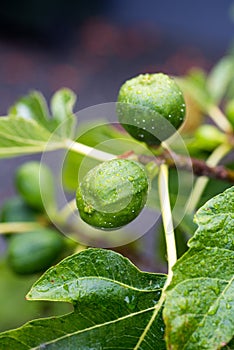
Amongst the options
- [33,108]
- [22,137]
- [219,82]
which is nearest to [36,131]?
[22,137]

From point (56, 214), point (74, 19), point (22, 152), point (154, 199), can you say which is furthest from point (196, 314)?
point (74, 19)

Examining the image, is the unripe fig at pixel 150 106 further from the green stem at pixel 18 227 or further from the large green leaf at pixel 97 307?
the green stem at pixel 18 227

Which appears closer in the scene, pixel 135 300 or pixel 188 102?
pixel 135 300

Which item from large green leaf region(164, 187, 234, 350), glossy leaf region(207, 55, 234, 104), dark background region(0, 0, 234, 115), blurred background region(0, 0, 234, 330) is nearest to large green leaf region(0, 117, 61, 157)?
large green leaf region(164, 187, 234, 350)

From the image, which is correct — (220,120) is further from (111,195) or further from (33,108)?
(111,195)

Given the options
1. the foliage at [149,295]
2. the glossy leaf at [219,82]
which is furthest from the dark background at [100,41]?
the foliage at [149,295]

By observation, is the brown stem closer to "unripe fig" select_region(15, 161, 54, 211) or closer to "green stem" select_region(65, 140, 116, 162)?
"green stem" select_region(65, 140, 116, 162)

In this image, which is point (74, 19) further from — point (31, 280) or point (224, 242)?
point (224, 242)
